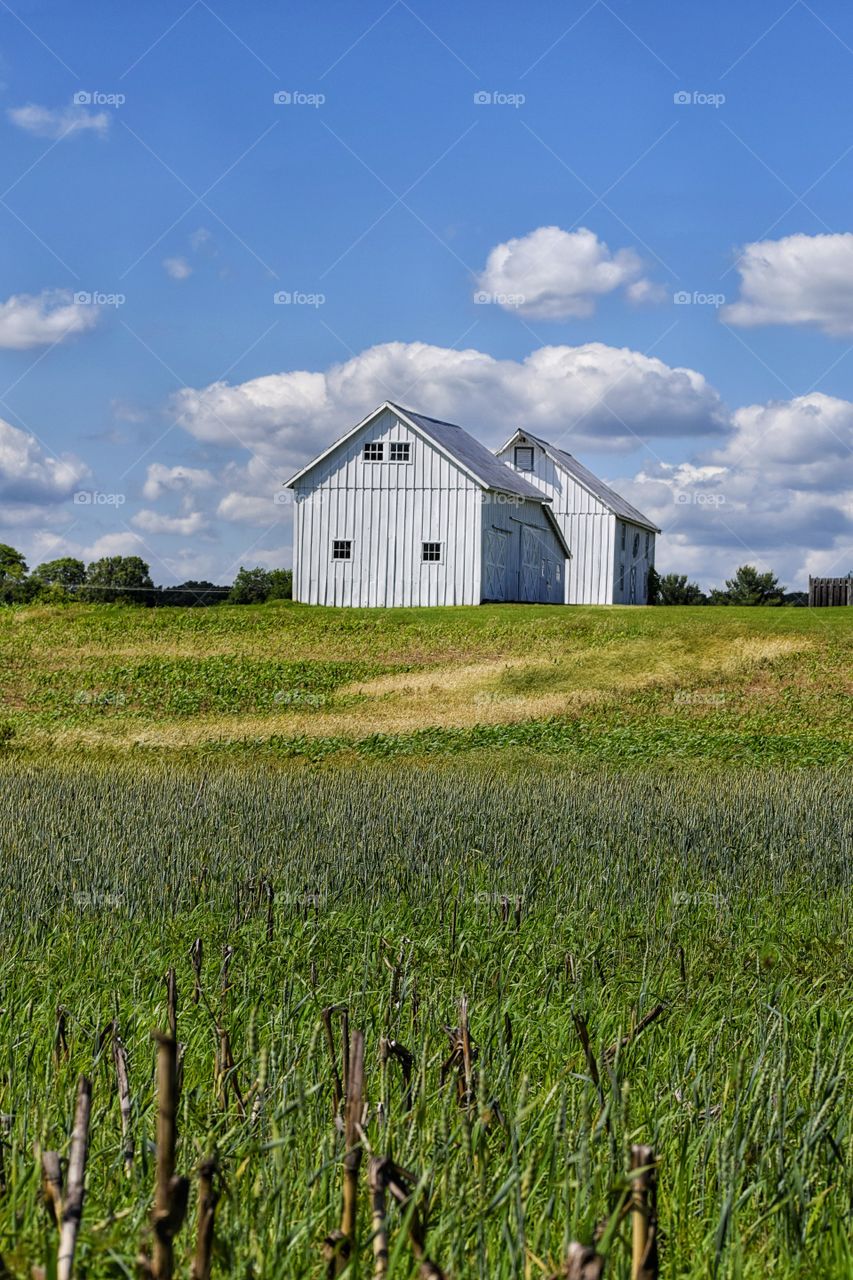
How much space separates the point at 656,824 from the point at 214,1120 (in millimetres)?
8425

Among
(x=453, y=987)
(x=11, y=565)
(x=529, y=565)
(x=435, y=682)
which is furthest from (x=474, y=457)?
(x=453, y=987)

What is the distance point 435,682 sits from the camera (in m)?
32.8

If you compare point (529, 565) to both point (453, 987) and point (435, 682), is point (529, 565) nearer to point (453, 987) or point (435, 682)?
point (435, 682)

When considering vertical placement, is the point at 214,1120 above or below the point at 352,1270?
below

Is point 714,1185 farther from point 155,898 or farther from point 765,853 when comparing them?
point 765,853

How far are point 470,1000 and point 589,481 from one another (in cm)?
5264

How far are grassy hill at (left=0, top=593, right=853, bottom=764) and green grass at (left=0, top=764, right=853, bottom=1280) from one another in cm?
1004

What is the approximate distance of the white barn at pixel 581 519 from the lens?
5603cm

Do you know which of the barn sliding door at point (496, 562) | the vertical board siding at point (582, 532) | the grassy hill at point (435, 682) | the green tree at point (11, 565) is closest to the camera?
the grassy hill at point (435, 682)

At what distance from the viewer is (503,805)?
13.9 meters

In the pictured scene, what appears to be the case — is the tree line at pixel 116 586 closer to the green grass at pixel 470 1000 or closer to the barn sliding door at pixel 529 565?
the barn sliding door at pixel 529 565

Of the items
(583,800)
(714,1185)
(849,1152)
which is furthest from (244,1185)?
(583,800)

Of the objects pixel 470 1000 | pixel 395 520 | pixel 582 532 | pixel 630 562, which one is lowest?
pixel 470 1000

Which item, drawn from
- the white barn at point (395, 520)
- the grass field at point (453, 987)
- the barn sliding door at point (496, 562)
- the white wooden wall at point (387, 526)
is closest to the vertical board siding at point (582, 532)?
the barn sliding door at point (496, 562)
